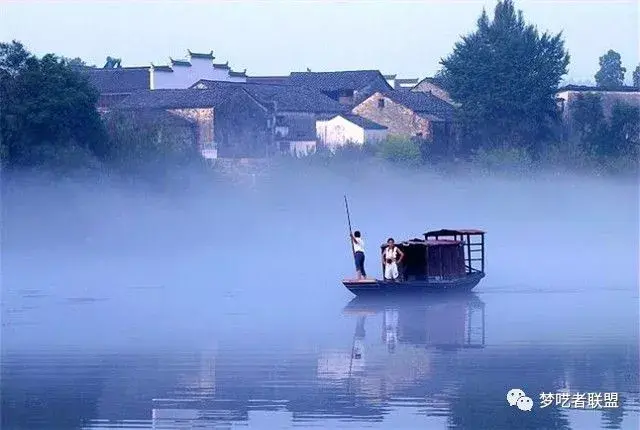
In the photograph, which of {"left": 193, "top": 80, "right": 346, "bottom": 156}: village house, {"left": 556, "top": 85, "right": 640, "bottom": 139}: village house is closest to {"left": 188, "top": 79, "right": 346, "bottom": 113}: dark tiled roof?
{"left": 193, "top": 80, "right": 346, "bottom": 156}: village house

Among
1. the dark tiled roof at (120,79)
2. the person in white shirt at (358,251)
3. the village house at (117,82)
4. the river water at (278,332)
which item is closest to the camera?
the river water at (278,332)

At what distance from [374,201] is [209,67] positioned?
2295 centimetres

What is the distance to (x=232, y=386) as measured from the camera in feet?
58.3

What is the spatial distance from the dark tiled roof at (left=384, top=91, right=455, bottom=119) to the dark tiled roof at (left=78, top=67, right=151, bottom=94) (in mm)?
13150

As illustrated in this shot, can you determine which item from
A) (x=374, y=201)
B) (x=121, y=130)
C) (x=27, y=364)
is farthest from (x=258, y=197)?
(x=27, y=364)

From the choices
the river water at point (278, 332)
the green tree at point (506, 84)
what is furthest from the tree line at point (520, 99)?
the river water at point (278, 332)

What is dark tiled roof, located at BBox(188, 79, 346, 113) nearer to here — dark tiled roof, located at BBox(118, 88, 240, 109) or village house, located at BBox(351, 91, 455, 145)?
dark tiled roof, located at BBox(118, 88, 240, 109)

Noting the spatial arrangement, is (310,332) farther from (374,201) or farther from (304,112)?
(304,112)

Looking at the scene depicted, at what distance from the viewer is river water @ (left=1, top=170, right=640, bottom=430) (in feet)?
53.1

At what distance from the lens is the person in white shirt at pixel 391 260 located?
27594 mm

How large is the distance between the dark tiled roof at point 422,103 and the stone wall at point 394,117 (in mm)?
304

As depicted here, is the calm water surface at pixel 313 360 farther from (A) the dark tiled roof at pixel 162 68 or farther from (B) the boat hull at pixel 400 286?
(A) the dark tiled roof at pixel 162 68

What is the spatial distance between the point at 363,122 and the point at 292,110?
11.4ft

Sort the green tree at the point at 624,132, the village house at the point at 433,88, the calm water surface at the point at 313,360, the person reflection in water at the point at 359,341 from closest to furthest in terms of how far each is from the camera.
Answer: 1. the calm water surface at the point at 313,360
2. the person reflection in water at the point at 359,341
3. the green tree at the point at 624,132
4. the village house at the point at 433,88
